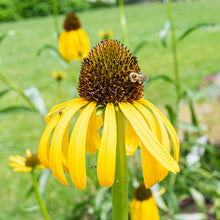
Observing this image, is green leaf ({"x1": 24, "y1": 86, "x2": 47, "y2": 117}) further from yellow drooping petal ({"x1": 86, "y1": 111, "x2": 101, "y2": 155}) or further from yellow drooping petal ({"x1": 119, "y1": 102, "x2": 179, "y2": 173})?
yellow drooping petal ({"x1": 119, "y1": 102, "x2": 179, "y2": 173})

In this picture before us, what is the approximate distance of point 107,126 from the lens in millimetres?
469

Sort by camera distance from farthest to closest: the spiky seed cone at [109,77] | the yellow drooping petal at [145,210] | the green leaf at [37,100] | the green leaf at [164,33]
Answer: the green leaf at [164,33], the green leaf at [37,100], the yellow drooping petal at [145,210], the spiky seed cone at [109,77]

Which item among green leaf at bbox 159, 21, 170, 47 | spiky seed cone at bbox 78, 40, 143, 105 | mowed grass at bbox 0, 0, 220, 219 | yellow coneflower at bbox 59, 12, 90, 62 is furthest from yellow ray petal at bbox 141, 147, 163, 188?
yellow coneflower at bbox 59, 12, 90, 62

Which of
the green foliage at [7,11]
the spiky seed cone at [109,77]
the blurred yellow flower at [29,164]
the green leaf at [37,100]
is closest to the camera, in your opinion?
the spiky seed cone at [109,77]

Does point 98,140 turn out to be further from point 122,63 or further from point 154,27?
point 154,27

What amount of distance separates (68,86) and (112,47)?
148 inches

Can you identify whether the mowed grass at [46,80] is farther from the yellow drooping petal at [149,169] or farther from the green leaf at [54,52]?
the yellow drooping petal at [149,169]

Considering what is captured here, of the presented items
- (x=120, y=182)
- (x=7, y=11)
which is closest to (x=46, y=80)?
(x=120, y=182)

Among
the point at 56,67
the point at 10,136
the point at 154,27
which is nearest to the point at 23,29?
the point at 154,27

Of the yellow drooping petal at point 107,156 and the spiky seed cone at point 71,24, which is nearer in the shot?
the yellow drooping petal at point 107,156

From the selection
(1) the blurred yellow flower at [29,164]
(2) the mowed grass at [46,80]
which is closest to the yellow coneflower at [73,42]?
(2) the mowed grass at [46,80]

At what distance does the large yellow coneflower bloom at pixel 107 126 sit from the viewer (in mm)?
445

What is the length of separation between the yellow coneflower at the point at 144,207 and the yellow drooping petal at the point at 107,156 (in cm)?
33

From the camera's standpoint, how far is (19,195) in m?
2.01
